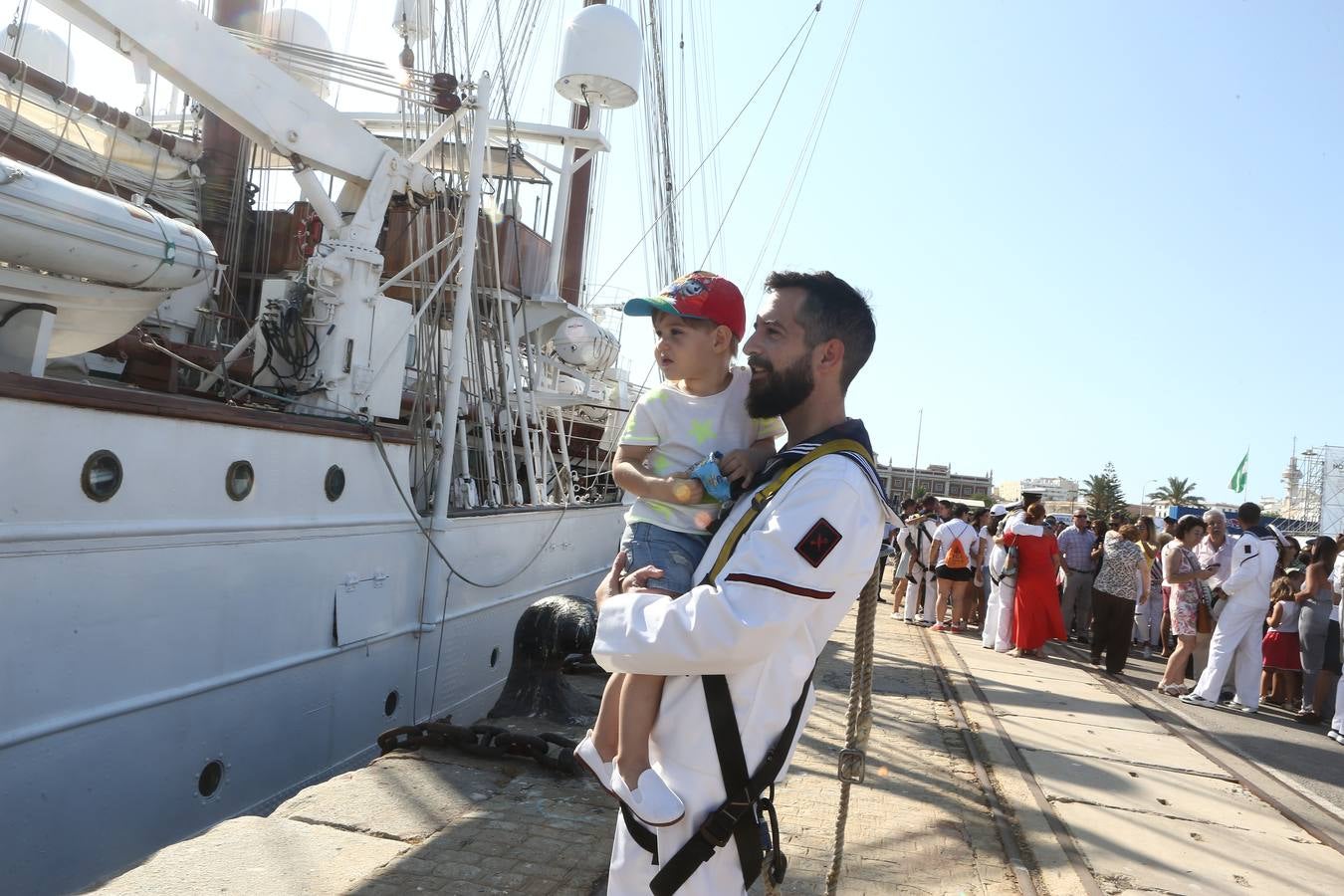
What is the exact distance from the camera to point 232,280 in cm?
950

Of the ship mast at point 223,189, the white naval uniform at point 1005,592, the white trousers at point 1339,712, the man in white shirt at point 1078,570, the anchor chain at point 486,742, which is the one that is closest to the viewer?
the anchor chain at point 486,742

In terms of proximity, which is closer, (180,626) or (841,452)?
(841,452)

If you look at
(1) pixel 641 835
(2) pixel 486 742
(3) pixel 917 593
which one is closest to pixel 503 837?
(2) pixel 486 742

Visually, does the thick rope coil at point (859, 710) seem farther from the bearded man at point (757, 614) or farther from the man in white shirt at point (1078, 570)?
the man in white shirt at point (1078, 570)

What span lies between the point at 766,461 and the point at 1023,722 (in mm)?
5683

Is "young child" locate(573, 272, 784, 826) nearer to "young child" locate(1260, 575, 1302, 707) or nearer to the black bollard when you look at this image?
the black bollard

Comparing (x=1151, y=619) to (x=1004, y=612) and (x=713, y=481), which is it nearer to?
(x=1004, y=612)

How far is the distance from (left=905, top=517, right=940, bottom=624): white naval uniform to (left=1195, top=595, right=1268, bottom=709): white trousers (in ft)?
15.5

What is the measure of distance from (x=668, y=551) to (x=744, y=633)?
1.48 feet

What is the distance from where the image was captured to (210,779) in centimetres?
488

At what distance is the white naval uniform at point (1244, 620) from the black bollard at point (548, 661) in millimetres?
6276

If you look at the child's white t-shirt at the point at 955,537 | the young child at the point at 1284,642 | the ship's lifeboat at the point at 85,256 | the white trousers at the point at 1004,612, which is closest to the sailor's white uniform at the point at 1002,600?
the white trousers at the point at 1004,612

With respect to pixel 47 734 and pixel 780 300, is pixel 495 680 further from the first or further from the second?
pixel 780 300

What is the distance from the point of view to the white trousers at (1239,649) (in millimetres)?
8289
